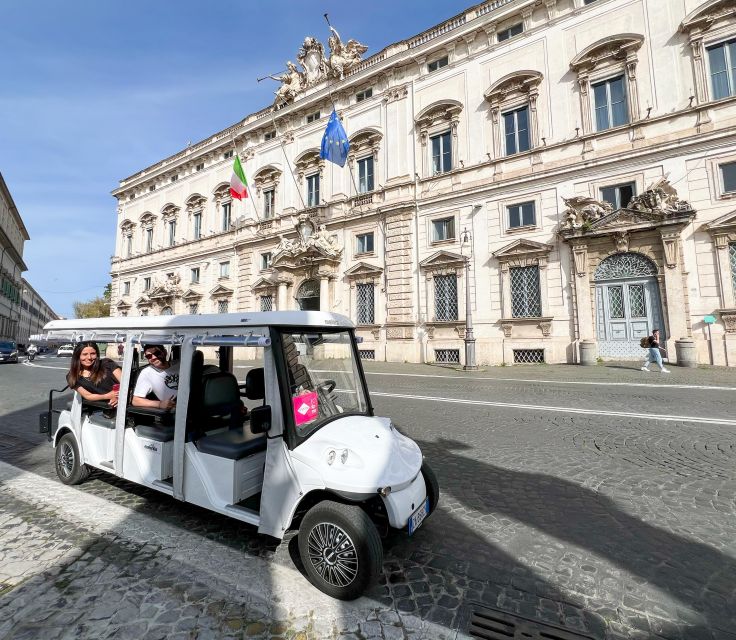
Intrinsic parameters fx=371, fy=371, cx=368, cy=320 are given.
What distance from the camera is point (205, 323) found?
312 centimetres

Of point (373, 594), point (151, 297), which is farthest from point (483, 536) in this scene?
point (151, 297)

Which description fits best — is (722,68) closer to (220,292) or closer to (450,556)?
(450,556)

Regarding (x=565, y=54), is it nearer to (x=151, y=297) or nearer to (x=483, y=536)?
(x=483, y=536)

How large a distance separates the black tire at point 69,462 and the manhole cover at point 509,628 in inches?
168

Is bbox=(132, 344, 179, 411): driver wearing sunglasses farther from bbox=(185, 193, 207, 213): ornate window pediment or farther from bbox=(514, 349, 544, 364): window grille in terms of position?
bbox=(185, 193, 207, 213): ornate window pediment

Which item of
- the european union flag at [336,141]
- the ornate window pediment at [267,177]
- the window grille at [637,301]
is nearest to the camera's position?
the window grille at [637,301]

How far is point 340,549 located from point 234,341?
1655 mm

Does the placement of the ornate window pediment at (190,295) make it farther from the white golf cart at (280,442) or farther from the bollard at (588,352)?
the white golf cart at (280,442)

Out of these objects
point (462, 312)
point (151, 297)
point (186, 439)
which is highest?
point (151, 297)

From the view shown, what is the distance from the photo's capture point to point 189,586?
97.4 inches

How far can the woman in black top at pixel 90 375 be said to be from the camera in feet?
13.3

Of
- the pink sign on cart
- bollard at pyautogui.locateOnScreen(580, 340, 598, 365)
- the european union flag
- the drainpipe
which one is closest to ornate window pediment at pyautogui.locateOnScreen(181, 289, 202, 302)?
the european union flag

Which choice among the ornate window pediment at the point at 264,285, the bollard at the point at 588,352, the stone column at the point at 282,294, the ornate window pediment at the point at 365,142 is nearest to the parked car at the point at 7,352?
the ornate window pediment at the point at 264,285

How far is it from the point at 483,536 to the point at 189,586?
7.30 feet
